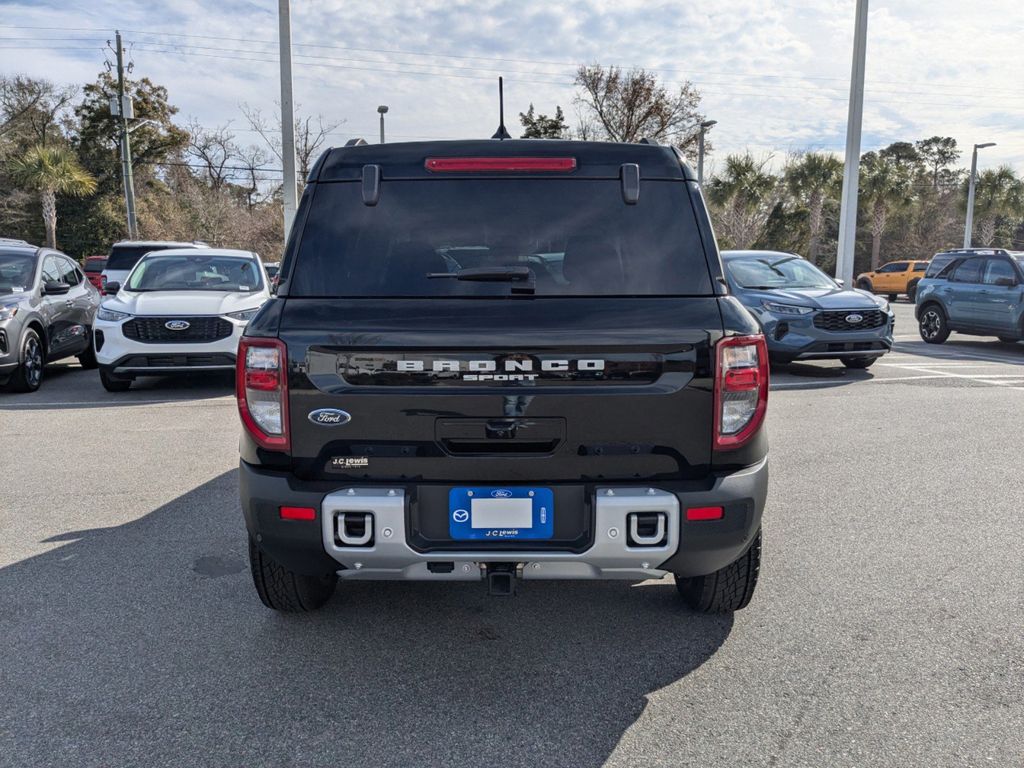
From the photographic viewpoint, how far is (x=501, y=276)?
9.91ft

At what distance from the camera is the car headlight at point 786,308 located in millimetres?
10922

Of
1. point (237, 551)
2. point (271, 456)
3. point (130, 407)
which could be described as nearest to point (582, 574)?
point (271, 456)

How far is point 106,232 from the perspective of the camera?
3916 cm

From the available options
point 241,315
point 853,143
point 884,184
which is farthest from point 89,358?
point 884,184

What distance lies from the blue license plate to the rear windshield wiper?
709mm

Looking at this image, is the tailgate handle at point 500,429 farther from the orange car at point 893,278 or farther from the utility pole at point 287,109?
the orange car at point 893,278

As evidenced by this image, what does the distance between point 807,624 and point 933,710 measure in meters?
0.74

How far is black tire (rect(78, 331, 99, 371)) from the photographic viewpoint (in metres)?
12.1

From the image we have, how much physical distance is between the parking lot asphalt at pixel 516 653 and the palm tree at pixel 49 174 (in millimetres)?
32778

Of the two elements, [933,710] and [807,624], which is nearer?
[933,710]

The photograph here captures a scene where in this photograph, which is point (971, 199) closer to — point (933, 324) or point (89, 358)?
point (933, 324)

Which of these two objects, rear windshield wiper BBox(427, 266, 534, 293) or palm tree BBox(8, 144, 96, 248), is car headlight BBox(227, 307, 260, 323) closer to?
rear windshield wiper BBox(427, 266, 534, 293)

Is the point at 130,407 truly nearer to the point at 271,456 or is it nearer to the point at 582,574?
the point at 271,456

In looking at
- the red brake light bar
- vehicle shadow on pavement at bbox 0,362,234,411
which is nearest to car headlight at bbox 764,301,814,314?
vehicle shadow on pavement at bbox 0,362,234,411
